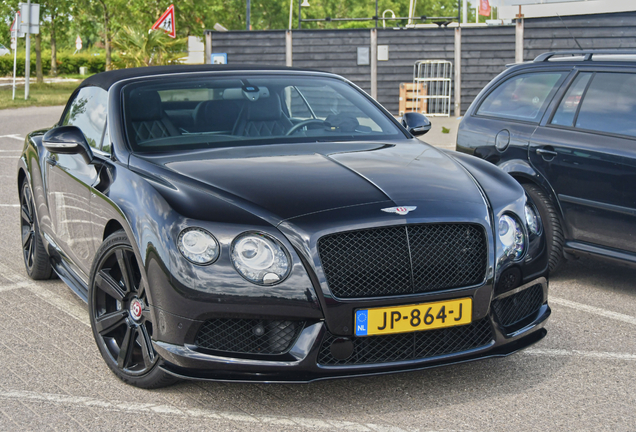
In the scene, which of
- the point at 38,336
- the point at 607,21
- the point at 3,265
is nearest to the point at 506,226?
the point at 38,336

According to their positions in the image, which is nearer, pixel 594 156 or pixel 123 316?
pixel 123 316

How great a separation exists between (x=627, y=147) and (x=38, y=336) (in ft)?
12.4

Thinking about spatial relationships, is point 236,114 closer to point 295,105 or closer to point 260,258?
point 295,105

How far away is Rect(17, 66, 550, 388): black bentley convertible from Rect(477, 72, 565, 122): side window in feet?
5.82

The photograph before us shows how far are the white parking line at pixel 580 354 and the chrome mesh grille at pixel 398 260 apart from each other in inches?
39.2

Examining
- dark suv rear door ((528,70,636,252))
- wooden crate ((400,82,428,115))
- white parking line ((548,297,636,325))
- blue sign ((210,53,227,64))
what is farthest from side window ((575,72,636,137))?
blue sign ((210,53,227,64))

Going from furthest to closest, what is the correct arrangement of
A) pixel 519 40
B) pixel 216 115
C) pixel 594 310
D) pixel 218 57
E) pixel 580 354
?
pixel 218 57
pixel 519 40
pixel 594 310
pixel 216 115
pixel 580 354

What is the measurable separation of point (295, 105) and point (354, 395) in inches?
78.4

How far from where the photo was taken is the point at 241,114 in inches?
187

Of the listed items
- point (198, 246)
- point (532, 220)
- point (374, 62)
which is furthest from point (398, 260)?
point (374, 62)

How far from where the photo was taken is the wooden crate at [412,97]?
72.2ft

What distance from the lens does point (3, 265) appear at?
643cm

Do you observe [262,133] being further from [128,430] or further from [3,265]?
[3,265]

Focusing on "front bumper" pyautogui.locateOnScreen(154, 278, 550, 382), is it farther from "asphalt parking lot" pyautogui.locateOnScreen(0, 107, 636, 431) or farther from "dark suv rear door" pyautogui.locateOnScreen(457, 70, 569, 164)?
"dark suv rear door" pyautogui.locateOnScreen(457, 70, 569, 164)
